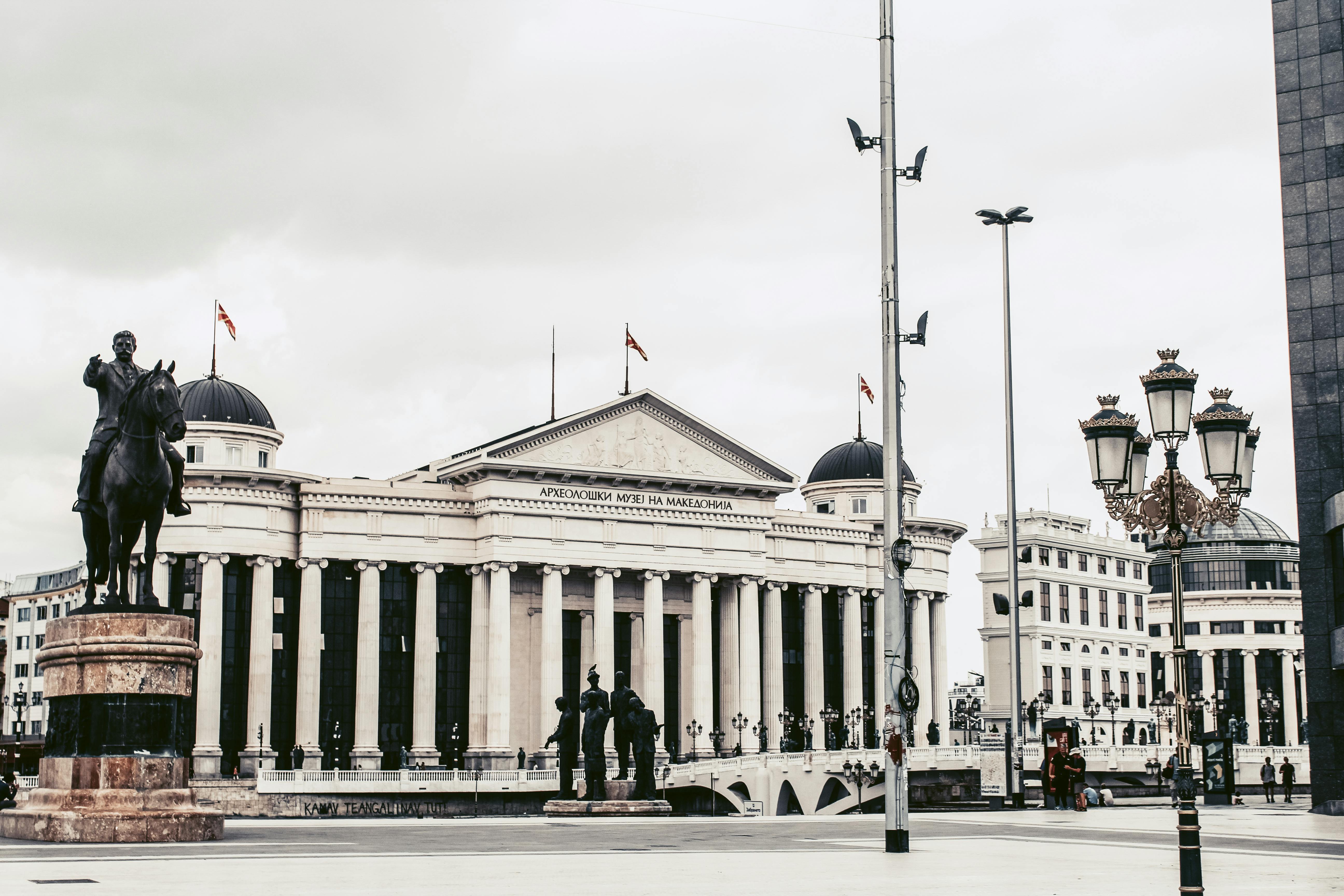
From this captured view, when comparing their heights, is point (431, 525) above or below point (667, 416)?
below

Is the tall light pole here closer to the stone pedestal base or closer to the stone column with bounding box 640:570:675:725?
the stone pedestal base

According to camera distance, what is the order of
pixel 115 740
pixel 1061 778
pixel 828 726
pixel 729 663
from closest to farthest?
pixel 115 740 → pixel 1061 778 → pixel 729 663 → pixel 828 726

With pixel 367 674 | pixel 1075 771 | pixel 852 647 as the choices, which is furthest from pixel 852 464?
pixel 1075 771

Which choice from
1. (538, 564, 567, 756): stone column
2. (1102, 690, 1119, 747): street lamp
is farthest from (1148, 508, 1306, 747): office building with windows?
(538, 564, 567, 756): stone column

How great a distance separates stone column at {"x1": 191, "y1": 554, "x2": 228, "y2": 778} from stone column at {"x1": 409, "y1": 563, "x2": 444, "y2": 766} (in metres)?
10.2

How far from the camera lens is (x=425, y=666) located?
9156 centimetres

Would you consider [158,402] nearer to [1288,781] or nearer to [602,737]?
[602,737]

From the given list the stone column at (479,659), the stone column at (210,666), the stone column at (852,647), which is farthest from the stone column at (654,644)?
the stone column at (210,666)

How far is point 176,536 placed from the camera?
87.2 m

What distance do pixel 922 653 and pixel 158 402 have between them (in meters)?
89.1

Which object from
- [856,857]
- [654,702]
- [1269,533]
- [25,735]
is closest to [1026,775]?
[654,702]

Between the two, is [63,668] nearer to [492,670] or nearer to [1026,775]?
[1026,775]

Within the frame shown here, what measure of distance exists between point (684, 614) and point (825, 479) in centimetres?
1878

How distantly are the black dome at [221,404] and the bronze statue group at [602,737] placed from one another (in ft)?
182
